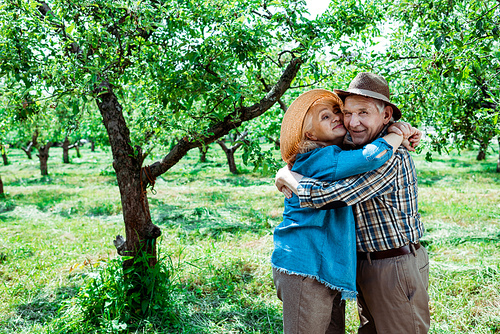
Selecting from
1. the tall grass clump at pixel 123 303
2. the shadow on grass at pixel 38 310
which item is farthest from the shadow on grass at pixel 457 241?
the shadow on grass at pixel 38 310

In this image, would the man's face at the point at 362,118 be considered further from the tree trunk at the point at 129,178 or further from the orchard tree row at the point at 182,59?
the tree trunk at the point at 129,178

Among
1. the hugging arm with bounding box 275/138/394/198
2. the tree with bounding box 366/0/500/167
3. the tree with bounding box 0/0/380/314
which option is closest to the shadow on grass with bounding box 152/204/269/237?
the tree with bounding box 0/0/380/314

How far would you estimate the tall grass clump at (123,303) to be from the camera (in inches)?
144

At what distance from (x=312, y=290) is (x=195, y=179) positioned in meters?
15.2

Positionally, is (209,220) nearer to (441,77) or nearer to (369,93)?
(441,77)

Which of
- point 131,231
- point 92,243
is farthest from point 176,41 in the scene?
point 92,243

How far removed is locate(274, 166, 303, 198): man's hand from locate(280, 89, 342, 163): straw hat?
0.12 m

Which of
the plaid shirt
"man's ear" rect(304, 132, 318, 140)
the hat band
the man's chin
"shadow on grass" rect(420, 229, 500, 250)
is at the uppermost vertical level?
the hat band

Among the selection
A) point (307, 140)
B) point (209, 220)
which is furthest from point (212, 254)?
point (307, 140)

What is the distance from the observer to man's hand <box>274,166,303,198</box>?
2.01 meters

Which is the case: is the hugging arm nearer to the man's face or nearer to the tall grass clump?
the man's face

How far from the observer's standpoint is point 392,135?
1.94 metres

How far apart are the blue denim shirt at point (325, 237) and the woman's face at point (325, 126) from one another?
160 millimetres

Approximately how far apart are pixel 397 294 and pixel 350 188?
68cm
